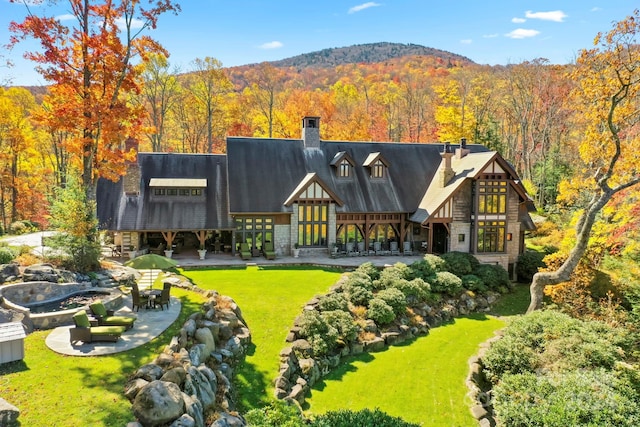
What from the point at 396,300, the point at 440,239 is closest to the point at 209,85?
the point at 440,239

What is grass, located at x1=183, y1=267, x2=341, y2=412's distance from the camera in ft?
37.1

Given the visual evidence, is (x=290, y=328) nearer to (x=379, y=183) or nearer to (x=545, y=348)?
(x=545, y=348)

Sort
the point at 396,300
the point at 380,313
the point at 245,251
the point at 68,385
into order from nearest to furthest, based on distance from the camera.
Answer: the point at 68,385, the point at 380,313, the point at 396,300, the point at 245,251

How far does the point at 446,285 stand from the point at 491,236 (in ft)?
22.8

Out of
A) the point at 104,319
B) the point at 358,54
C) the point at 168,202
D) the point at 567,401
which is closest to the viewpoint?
the point at 567,401

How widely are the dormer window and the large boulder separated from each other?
20.9m

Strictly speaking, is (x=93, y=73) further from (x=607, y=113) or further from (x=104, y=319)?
(x=607, y=113)

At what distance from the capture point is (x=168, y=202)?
24.0 metres

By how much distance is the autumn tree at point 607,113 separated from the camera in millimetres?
15828

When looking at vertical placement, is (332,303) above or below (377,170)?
below

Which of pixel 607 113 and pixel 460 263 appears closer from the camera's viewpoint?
pixel 607 113

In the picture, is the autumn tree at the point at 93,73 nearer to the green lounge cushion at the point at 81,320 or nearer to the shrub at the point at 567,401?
the green lounge cushion at the point at 81,320

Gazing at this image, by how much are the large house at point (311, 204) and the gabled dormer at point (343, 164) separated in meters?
0.07

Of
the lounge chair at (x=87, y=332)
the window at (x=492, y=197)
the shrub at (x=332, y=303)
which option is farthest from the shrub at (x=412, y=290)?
the lounge chair at (x=87, y=332)
